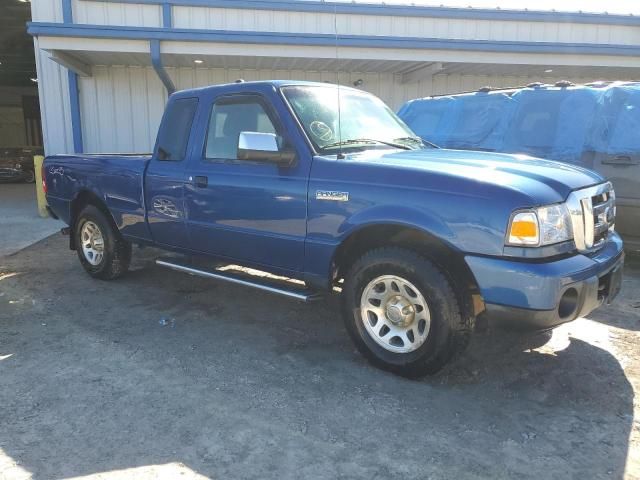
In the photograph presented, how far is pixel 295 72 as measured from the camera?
12.6m

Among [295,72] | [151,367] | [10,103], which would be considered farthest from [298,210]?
[10,103]

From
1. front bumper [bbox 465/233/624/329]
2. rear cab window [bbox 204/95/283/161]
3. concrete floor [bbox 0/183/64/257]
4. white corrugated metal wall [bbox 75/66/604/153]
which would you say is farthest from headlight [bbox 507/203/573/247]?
white corrugated metal wall [bbox 75/66/604/153]

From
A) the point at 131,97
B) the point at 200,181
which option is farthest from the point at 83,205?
the point at 131,97

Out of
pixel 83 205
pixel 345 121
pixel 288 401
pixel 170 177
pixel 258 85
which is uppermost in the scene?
pixel 258 85

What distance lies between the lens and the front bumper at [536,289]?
292cm

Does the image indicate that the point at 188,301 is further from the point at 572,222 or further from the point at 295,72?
the point at 295,72

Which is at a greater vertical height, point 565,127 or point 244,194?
point 565,127

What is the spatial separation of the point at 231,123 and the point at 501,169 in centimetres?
225

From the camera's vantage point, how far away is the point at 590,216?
3344 millimetres

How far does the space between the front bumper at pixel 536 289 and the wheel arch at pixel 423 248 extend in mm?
152

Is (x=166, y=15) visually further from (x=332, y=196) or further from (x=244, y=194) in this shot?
(x=332, y=196)

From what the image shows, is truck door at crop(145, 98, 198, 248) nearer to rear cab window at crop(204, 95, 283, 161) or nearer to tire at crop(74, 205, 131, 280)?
rear cab window at crop(204, 95, 283, 161)

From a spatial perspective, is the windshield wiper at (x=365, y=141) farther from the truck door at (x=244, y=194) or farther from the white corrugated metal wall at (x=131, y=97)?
the white corrugated metal wall at (x=131, y=97)

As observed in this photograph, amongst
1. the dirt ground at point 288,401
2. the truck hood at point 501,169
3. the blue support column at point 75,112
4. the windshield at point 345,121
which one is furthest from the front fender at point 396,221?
the blue support column at point 75,112
